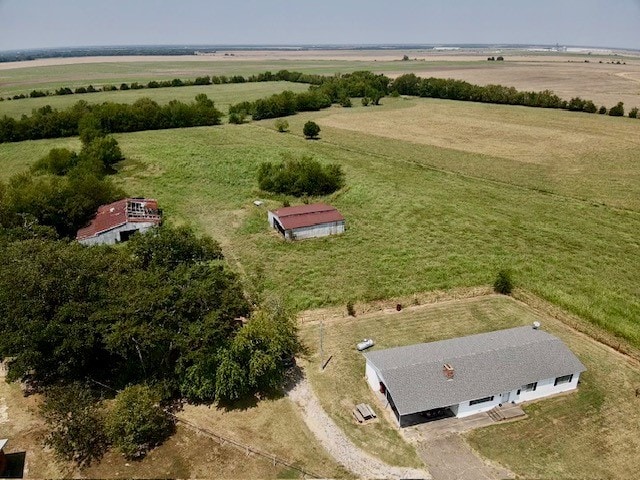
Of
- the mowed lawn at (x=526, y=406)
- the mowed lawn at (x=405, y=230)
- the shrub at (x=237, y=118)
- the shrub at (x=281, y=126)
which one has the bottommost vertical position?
the mowed lawn at (x=526, y=406)

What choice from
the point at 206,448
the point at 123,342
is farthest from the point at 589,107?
the point at 123,342

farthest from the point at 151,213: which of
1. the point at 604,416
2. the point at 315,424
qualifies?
the point at 604,416

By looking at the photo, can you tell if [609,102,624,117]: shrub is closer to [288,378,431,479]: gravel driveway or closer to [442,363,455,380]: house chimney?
[442,363,455,380]: house chimney

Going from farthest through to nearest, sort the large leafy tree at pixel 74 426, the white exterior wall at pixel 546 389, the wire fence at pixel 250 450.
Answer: the white exterior wall at pixel 546 389, the large leafy tree at pixel 74 426, the wire fence at pixel 250 450

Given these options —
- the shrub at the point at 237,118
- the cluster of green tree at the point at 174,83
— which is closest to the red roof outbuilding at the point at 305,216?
the shrub at the point at 237,118

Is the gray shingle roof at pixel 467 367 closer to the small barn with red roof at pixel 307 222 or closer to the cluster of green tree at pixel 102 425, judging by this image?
the cluster of green tree at pixel 102 425

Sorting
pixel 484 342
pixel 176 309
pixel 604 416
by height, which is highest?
pixel 176 309

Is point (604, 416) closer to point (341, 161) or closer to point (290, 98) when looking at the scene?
point (341, 161)

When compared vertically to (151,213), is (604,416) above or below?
below
